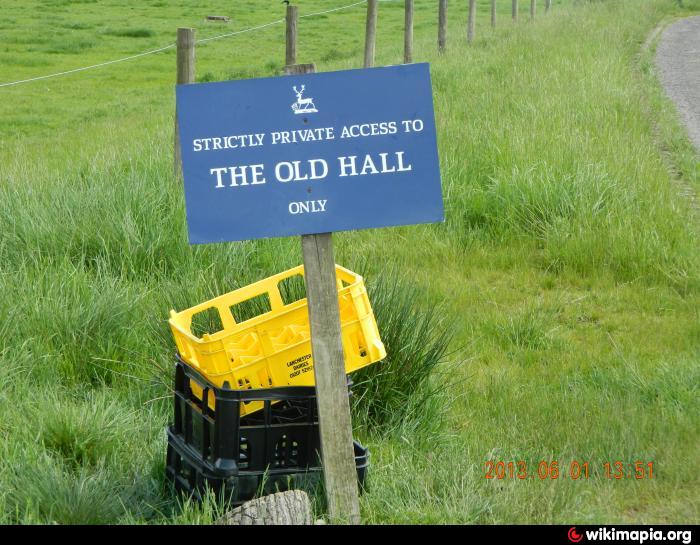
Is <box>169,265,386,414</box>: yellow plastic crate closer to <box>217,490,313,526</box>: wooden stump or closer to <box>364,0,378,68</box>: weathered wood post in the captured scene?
<box>217,490,313,526</box>: wooden stump

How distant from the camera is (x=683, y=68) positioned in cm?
1692

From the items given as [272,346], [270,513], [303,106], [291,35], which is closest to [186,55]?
[291,35]

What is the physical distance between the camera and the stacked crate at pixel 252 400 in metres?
3.28

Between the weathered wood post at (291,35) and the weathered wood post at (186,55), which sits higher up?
the weathered wood post at (186,55)

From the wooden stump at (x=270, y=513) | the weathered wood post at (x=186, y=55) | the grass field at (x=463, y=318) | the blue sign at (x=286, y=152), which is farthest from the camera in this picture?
the weathered wood post at (x=186, y=55)

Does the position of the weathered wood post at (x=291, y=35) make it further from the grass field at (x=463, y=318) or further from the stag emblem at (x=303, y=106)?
the stag emblem at (x=303, y=106)

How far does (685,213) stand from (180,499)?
478 centimetres

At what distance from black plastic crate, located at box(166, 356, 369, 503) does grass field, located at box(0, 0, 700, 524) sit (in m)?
0.17

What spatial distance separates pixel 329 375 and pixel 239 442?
1.19 ft

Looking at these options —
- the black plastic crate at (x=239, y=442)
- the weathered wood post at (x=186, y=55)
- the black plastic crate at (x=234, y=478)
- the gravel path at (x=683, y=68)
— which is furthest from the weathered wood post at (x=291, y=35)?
the black plastic crate at (x=234, y=478)

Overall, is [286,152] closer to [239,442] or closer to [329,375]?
[329,375]

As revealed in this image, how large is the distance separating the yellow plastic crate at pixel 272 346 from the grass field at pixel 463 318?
380 mm

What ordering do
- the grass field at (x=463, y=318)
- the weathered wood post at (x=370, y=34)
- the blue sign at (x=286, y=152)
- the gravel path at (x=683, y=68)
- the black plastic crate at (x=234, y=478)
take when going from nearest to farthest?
1. the blue sign at (x=286, y=152)
2. the black plastic crate at (x=234, y=478)
3. the grass field at (x=463, y=318)
4. the gravel path at (x=683, y=68)
5. the weathered wood post at (x=370, y=34)
